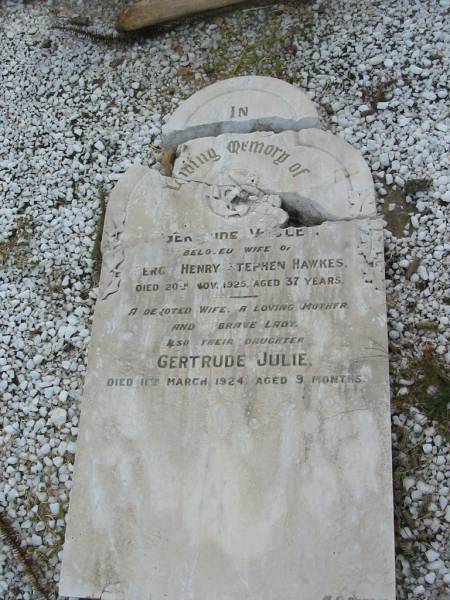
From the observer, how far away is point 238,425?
3.37 meters

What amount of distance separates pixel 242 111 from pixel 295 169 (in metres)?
0.71

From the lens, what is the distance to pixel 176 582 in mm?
3160

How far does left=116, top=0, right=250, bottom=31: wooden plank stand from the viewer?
5.73m

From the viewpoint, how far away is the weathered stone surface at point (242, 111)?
445 cm

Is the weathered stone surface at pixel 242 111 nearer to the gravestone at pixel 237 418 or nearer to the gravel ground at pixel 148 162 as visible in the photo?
the gravel ground at pixel 148 162

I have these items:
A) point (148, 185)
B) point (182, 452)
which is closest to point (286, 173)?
point (148, 185)

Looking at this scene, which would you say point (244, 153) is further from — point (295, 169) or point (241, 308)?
point (241, 308)

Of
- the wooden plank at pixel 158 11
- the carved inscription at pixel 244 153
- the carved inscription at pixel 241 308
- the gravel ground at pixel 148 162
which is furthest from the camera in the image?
the wooden plank at pixel 158 11

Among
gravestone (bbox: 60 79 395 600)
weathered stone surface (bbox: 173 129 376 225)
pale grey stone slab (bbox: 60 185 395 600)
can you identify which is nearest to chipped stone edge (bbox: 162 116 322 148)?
weathered stone surface (bbox: 173 129 376 225)

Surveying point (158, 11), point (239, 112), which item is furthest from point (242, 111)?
point (158, 11)

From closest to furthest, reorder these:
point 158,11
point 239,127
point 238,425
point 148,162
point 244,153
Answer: point 238,425 → point 244,153 → point 239,127 → point 148,162 → point 158,11

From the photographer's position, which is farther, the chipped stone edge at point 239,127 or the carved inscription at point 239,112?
the carved inscription at point 239,112

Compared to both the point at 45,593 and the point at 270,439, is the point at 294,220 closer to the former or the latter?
the point at 270,439

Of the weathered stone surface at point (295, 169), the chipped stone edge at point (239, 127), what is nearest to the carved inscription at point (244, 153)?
the weathered stone surface at point (295, 169)
